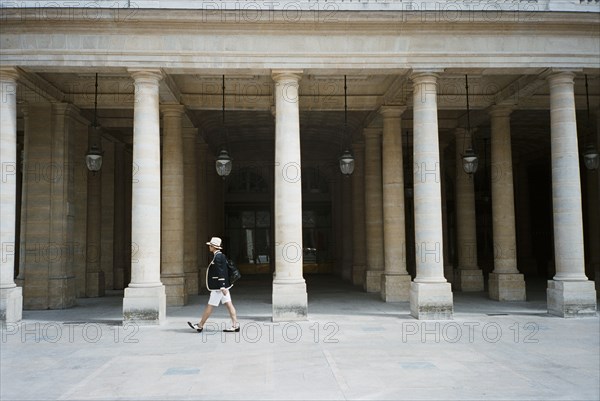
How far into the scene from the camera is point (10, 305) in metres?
12.7

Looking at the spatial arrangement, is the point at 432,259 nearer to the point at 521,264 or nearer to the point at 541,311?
the point at 541,311

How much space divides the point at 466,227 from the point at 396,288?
481 centimetres

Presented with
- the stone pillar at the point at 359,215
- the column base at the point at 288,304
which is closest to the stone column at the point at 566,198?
the column base at the point at 288,304

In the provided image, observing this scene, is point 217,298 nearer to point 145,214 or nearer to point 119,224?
point 145,214

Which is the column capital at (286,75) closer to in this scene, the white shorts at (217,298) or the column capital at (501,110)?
the white shorts at (217,298)

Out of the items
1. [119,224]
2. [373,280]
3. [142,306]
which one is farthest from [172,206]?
[373,280]

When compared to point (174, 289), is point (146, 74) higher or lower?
higher

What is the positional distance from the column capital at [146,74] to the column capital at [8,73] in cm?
268

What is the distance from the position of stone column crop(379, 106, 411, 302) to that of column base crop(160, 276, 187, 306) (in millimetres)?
6258

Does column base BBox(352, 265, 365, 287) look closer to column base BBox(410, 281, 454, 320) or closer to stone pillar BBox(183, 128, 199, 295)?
stone pillar BBox(183, 128, 199, 295)

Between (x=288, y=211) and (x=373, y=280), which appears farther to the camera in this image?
(x=373, y=280)

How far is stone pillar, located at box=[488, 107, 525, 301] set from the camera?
16875 millimetres

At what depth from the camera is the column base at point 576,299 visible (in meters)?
13.5

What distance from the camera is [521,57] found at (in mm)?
13578
